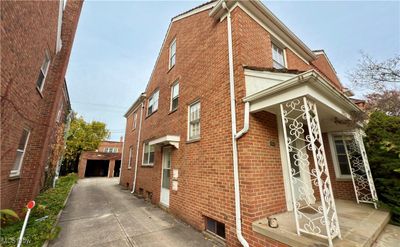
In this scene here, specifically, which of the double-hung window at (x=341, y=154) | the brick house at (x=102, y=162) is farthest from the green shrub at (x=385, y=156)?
the brick house at (x=102, y=162)

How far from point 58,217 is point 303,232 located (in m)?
7.31

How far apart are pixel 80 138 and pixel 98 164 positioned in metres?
5.10

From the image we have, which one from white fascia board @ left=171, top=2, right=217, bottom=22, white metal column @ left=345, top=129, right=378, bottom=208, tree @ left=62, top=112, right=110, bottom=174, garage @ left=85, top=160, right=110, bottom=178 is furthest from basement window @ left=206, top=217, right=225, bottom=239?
garage @ left=85, top=160, right=110, bottom=178

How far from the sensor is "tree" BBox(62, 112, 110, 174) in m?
25.5

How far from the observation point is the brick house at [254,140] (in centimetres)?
330

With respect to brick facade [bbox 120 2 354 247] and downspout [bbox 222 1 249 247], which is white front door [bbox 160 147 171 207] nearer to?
brick facade [bbox 120 2 354 247]

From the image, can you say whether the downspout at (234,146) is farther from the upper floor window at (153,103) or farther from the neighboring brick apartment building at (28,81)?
the upper floor window at (153,103)

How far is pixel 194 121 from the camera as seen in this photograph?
20.1ft

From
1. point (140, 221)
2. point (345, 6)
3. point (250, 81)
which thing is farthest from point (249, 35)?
point (140, 221)

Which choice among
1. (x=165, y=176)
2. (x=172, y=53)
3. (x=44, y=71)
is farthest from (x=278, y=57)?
(x=44, y=71)

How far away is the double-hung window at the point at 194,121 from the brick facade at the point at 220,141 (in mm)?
223

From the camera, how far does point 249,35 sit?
5.12 m

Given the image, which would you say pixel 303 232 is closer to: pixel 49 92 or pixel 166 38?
pixel 49 92

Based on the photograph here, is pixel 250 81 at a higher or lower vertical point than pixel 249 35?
lower
